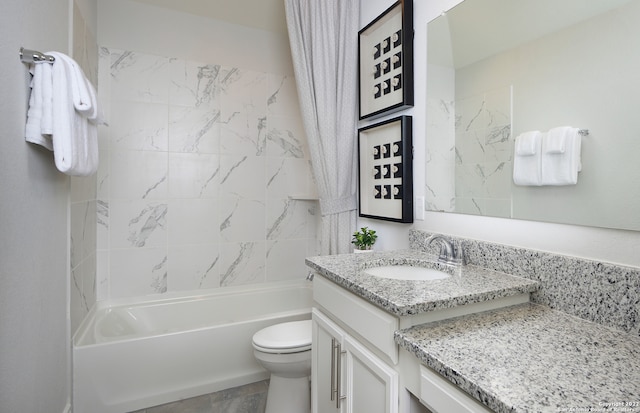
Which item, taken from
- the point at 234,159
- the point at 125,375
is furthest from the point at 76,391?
the point at 234,159

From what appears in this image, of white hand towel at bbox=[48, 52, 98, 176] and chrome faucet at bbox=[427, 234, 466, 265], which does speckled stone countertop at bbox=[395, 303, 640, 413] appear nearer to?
chrome faucet at bbox=[427, 234, 466, 265]

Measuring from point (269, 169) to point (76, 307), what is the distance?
159 cm

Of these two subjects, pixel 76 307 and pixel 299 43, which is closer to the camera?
pixel 76 307

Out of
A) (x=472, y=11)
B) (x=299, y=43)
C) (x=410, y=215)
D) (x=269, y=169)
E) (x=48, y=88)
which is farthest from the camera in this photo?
(x=269, y=169)

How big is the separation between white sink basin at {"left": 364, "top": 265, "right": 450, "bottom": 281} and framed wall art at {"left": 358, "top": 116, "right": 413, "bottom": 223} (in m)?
0.33

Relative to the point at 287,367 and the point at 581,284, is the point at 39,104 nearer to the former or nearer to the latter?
the point at 287,367

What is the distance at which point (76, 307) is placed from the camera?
1.69 m

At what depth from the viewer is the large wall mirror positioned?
85 centimetres

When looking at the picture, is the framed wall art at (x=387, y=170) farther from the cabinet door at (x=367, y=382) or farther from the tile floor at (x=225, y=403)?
the tile floor at (x=225, y=403)

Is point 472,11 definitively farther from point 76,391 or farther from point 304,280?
point 76,391

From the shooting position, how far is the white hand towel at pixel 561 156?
0.95 m

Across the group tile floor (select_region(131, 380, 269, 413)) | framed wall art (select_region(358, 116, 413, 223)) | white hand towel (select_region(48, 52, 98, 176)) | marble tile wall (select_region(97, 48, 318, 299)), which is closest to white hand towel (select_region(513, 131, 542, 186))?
framed wall art (select_region(358, 116, 413, 223))

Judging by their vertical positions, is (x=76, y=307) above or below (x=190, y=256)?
below

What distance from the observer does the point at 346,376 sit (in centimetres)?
109
